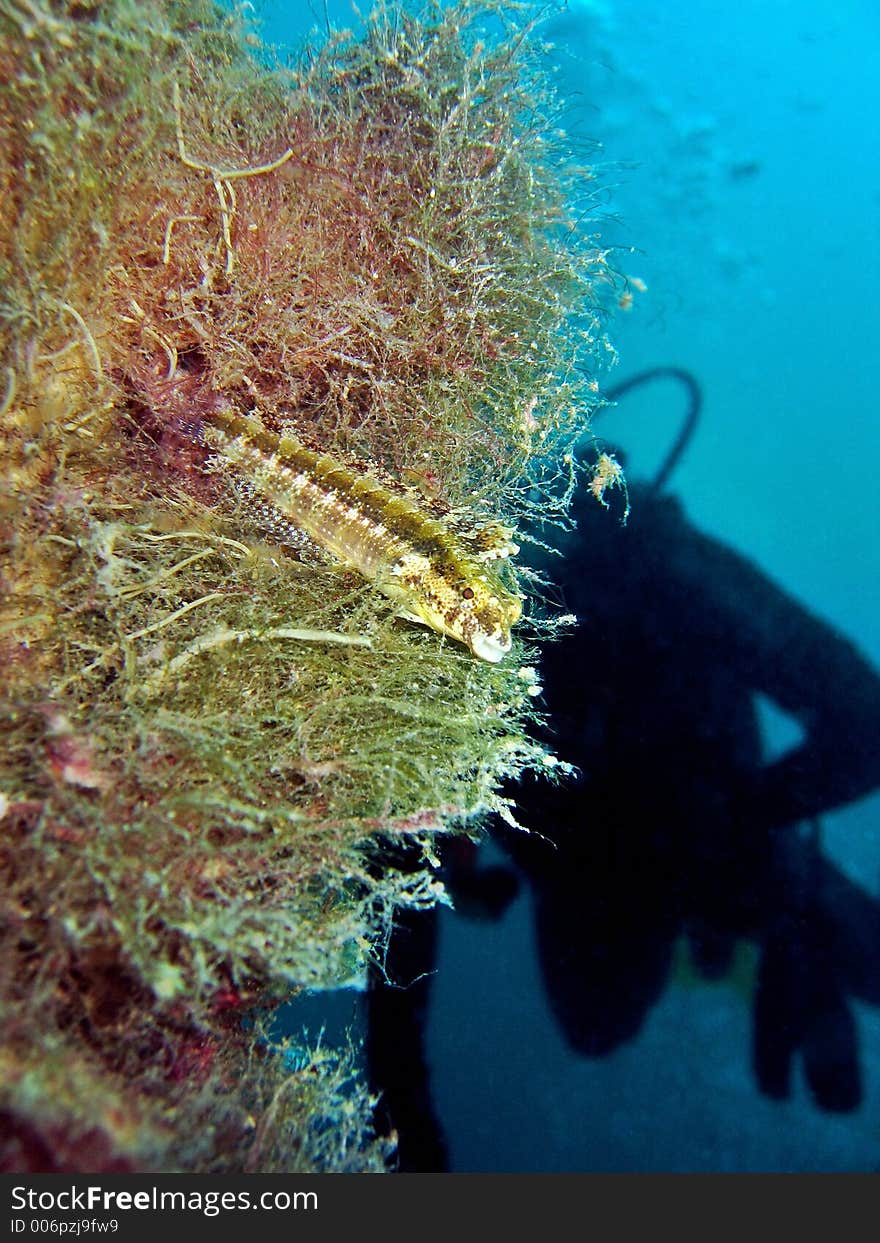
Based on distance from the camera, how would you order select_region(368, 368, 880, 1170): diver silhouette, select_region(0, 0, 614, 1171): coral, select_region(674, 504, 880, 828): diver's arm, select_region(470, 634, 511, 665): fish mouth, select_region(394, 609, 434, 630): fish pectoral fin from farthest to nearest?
select_region(674, 504, 880, 828): diver's arm → select_region(368, 368, 880, 1170): diver silhouette → select_region(394, 609, 434, 630): fish pectoral fin → select_region(470, 634, 511, 665): fish mouth → select_region(0, 0, 614, 1171): coral

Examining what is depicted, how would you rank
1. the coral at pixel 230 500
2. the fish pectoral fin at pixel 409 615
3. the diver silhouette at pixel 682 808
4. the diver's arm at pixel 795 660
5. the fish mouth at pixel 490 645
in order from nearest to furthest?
the coral at pixel 230 500, the fish mouth at pixel 490 645, the fish pectoral fin at pixel 409 615, the diver silhouette at pixel 682 808, the diver's arm at pixel 795 660

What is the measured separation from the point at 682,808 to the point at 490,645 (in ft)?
7.56

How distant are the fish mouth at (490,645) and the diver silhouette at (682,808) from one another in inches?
56.9

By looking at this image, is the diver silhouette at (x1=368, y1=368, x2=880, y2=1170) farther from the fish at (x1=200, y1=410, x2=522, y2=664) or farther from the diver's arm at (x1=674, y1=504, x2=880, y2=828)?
the fish at (x1=200, y1=410, x2=522, y2=664)

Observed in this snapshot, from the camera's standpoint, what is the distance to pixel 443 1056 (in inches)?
127

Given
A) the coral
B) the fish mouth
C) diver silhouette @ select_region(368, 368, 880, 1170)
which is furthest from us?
diver silhouette @ select_region(368, 368, 880, 1170)

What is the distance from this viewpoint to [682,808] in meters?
3.54

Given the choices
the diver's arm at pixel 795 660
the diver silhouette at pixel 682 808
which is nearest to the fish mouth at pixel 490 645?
the diver silhouette at pixel 682 808

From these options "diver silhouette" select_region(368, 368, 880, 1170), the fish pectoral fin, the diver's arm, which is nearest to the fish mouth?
the fish pectoral fin

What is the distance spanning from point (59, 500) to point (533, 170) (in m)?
2.46

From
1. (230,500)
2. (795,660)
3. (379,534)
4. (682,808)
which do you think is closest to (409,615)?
(379,534)

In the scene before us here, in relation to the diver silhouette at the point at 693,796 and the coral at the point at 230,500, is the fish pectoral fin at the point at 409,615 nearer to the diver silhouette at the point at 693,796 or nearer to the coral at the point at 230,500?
the coral at the point at 230,500

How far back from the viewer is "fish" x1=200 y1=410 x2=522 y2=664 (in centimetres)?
203

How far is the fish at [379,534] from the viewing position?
2033 millimetres
